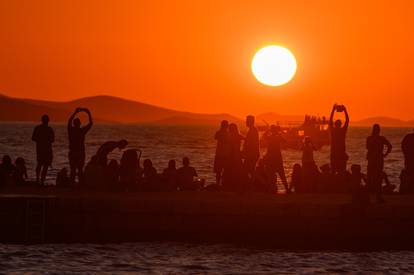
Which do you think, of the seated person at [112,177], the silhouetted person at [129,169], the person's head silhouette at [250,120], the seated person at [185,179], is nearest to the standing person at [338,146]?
the person's head silhouette at [250,120]

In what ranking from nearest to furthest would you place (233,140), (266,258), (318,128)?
(266,258) → (233,140) → (318,128)

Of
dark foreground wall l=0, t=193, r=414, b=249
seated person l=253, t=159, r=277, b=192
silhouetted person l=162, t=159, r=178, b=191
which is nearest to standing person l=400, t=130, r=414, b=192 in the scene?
dark foreground wall l=0, t=193, r=414, b=249

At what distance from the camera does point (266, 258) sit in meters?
18.2

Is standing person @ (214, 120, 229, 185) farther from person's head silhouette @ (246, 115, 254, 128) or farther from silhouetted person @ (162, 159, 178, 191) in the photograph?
silhouetted person @ (162, 159, 178, 191)

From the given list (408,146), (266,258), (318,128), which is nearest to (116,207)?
(266,258)

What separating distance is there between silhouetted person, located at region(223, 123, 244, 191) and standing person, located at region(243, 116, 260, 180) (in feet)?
0.76

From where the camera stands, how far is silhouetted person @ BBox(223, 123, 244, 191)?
21.5 metres

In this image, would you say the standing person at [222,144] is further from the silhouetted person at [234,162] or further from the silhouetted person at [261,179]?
the silhouetted person at [261,179]

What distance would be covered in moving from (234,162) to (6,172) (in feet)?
19.2

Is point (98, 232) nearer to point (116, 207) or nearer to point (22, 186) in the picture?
point (116, 207)

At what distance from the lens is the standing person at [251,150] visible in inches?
848

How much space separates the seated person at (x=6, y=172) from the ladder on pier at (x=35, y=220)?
10.9 feet

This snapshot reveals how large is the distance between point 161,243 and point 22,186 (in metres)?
4.98

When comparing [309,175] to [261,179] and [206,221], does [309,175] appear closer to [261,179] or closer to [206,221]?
[261,179]
